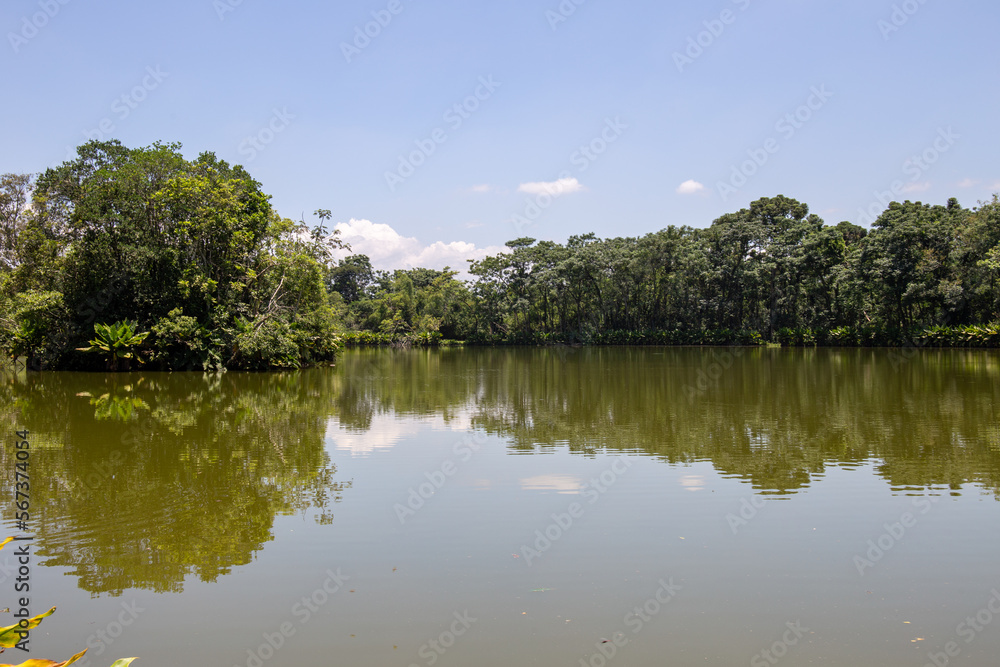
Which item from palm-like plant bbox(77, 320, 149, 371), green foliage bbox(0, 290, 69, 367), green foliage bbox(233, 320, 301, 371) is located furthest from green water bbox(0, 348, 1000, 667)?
green foliage bbox(0, 290, 69, 367)

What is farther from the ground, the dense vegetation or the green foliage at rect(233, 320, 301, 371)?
the dense vegetation

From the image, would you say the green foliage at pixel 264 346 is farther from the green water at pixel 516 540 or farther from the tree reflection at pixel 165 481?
the green water at pixel 516 540

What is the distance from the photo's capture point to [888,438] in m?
9.73

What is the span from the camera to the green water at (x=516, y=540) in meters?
3.75

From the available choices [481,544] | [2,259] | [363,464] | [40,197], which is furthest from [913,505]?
[2,259]

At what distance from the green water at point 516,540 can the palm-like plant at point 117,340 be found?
10.5 metres

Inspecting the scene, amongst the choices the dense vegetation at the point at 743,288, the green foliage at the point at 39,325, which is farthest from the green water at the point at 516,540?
the dense vegetation at the point at 743,288

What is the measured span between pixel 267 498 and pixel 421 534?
6.49 ft

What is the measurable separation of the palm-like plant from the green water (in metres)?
10.5

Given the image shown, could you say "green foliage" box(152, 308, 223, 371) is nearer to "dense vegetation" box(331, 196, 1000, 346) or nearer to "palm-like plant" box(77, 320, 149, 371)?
"palm-like plant" box(77, 320, 149, 371)

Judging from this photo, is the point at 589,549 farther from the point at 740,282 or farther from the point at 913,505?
the point at 740,282

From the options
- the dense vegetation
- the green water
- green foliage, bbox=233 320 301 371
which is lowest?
the green water

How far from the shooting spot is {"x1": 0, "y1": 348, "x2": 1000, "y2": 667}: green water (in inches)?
148

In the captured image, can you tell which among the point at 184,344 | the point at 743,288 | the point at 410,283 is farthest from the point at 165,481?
the point at 410,283
